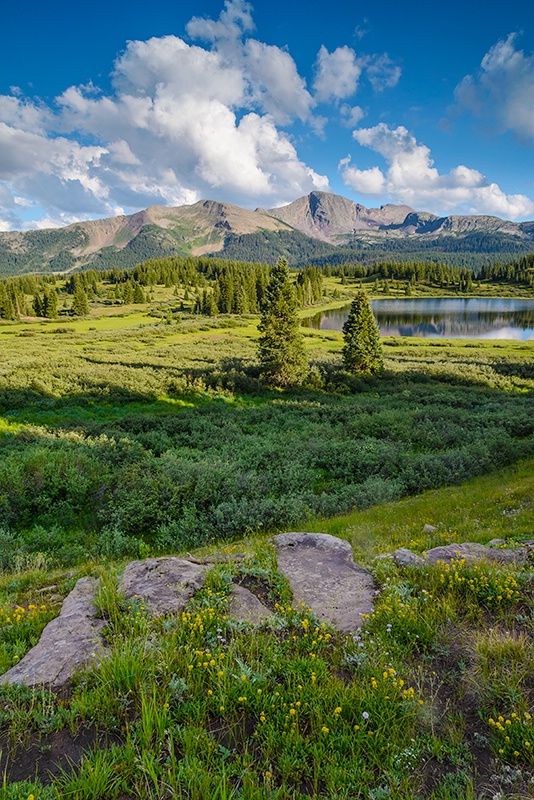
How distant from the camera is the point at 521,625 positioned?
15.5ft

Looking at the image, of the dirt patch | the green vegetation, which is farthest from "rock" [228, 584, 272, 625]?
the dirt patch

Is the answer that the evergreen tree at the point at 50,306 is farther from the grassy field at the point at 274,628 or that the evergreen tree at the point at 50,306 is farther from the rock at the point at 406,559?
the rock at the point at 406,559

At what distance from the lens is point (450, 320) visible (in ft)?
383

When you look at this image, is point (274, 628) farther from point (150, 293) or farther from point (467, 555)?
point (150, 293)

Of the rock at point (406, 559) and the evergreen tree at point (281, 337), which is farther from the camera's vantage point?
the evergreen tree at point (281, 337)

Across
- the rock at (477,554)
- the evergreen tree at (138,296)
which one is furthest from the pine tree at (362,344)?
the evergreen tree at (138,296)

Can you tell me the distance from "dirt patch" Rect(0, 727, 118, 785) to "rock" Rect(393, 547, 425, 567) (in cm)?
491

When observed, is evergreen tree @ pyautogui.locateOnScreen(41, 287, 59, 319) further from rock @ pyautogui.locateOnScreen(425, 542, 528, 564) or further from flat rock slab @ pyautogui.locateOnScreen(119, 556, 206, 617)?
rock @ pyautogui.locateOnScreen(425, 542, 528, 564)

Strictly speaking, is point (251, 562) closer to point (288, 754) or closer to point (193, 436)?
point (288, 754)

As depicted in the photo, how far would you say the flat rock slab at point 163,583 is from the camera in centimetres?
534

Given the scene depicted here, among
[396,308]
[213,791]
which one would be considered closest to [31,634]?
[213,791]

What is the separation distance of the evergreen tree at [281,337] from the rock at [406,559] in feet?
103

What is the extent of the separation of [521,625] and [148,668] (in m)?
4.50

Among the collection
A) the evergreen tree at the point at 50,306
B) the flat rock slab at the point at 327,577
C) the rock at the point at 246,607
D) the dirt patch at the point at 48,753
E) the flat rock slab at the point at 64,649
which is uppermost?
the evergreen tree at the point at 50,306
